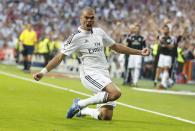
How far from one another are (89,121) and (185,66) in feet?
63.9

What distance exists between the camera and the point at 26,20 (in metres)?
39.5

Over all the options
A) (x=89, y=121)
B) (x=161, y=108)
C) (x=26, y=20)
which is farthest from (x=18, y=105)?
(x=26, y=20)

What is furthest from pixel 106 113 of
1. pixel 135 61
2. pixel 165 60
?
pixel 135 61

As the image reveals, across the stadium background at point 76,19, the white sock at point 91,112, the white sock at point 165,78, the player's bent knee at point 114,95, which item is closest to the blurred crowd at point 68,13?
the stadium background at point 76,19

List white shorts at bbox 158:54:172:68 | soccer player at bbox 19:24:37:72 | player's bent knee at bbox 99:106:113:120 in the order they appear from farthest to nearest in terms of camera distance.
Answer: soccer player at bbox 19:24:37:72
white shorts at bbox 158:54:172:68
player's bent knee at bbox 99:106:113:120

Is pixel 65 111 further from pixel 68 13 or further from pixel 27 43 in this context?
pixel 68 13

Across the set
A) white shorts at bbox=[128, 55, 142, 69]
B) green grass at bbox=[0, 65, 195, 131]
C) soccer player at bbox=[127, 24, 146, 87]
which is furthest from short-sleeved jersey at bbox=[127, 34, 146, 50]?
green grass at bbox=[0, 65, 195, 131]

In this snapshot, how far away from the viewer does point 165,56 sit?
2247cm

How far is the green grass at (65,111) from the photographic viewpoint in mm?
10625

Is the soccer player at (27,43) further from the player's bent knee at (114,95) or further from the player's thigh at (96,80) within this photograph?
the player's bent knee at (114,95)

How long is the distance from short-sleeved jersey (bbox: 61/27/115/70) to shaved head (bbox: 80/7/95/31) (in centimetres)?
15

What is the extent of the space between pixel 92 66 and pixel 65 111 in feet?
5.14

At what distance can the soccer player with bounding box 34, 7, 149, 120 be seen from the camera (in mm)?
11242

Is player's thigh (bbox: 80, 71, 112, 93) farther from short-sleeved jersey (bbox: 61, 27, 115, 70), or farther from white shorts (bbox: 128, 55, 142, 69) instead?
white shorts (bbox: 128, 55, 142, 69)
